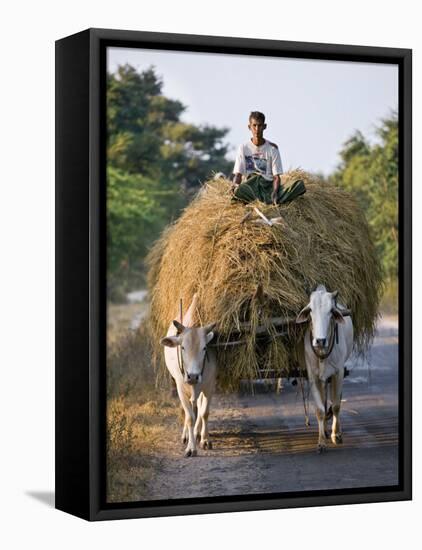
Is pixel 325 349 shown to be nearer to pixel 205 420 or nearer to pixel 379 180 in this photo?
pixel 205 420

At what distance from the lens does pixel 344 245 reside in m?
12.5

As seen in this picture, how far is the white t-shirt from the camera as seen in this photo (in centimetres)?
1221

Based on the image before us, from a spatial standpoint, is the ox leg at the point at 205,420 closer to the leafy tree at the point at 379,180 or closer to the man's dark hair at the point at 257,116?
the man's dark hair at the point at 257,116

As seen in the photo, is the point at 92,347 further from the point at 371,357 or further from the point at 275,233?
the point at 371,357

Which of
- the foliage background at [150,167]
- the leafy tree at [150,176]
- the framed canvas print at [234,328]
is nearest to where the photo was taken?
the framed canvas print at [234,328]

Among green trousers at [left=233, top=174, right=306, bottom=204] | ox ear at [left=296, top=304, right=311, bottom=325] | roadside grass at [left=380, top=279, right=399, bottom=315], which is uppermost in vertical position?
green trousers at [left=233, top=174, right=306, bottom=204]

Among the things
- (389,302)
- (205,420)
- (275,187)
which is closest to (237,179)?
(275,187)

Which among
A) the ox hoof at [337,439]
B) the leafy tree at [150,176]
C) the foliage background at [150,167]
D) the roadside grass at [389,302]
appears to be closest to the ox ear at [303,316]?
the ox hoof at [337,439]

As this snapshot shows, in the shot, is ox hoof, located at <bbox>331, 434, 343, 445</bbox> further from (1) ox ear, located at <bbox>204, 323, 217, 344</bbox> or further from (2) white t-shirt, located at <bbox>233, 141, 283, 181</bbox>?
(2) white t-shirt, located at <bbox>233, 141, 283, 181</bbox>

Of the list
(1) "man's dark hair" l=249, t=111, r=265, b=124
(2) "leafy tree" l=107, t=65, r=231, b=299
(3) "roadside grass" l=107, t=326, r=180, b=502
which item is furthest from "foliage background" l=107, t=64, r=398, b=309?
(1) "man's dark hair" l=249, t=111, r=265, b=124

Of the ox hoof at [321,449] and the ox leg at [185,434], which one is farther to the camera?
the ox hoof at [321,449]

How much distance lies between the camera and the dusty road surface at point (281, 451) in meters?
11.8

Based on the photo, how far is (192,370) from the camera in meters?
11.8

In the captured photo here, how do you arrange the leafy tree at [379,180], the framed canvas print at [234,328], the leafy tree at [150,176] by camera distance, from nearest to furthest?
the framed canvas print at [234,328]
the leafy tree at [379,180]
the leafy tree at [150,176]
